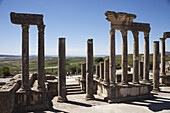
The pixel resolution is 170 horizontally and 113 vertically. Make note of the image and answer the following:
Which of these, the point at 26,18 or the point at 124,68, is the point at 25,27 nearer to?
the point at 26,18

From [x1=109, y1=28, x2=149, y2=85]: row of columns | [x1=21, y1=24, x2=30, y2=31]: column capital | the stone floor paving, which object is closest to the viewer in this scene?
the stone floor paving

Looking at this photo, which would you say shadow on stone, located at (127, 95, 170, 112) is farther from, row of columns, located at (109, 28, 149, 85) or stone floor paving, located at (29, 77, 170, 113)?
row of columns, located at (109, 28, 149, 85)

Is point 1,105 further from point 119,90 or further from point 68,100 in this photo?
point 119,90

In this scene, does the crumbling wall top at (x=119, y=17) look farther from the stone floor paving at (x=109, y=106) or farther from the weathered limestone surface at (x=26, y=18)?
the stone floor paving at (x=109, y=106)

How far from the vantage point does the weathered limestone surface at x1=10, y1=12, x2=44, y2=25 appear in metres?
9.73

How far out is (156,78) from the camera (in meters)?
15.5

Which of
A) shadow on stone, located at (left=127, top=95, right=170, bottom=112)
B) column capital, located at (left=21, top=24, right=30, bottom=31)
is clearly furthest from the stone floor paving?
column capital, located at (left=21, top=24, right=30, bottom=31)

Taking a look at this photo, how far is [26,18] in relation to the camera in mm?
10047

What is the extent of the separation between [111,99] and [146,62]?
17.4 ft

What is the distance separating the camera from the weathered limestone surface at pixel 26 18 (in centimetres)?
973

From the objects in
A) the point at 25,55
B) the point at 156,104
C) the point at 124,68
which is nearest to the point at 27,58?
the point at 25,55

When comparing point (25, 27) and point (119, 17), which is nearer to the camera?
point (25, 27)

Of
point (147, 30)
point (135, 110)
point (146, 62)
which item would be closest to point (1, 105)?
point (135, 110)

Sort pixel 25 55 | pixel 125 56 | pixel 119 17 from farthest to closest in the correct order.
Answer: pixel 125 56, pixel 119 17, pixel 25 55
